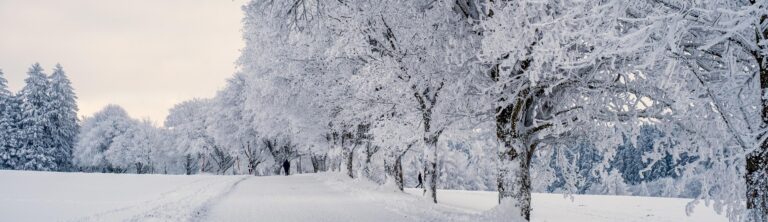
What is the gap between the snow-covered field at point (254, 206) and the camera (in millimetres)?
12539

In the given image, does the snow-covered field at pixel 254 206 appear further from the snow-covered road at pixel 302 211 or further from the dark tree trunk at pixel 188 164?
the dark tree trunk at pixel 188 164

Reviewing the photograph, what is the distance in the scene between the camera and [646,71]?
953 cm

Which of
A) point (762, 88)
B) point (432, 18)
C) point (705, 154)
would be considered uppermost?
point (432, 18)

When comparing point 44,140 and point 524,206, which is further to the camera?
point 44,140

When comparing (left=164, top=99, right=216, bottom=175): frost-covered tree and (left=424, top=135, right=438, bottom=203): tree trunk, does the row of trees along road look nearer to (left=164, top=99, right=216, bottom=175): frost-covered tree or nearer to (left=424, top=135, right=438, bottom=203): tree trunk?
(left=424, top=135, right=438, bottom=203): tree trunk

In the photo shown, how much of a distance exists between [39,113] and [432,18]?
174 ft

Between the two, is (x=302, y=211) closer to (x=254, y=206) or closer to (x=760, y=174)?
(x=254, y=206)

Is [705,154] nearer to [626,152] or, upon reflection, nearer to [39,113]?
[39,113]

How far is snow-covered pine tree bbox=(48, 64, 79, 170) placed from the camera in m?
53.7

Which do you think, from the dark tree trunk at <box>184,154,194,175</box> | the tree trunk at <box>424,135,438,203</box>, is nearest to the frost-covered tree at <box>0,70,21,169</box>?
the dark tree trunk at <box>184,154,194,175</box>

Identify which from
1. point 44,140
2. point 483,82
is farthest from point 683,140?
point 44,140

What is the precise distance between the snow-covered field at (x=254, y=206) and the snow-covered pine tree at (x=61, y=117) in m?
25.1

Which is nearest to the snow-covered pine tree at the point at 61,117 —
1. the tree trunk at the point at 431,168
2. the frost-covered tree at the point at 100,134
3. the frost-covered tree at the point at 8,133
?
the frost-covered tree at the point at 8,133

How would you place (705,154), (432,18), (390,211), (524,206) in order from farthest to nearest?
1. (390,211)
2. (432,18)
3. (524,206)
4. (705,154)
